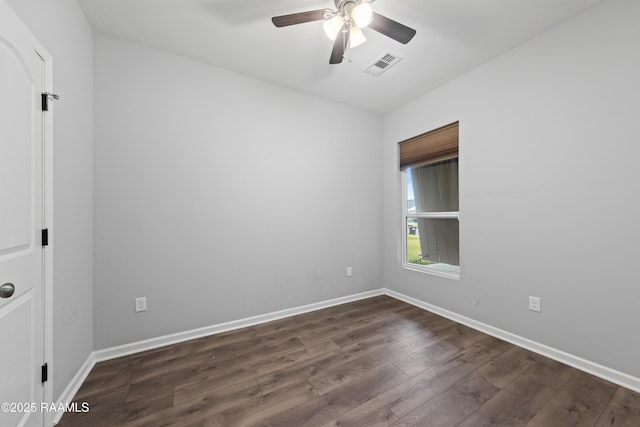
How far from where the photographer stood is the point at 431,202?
3.15 meters

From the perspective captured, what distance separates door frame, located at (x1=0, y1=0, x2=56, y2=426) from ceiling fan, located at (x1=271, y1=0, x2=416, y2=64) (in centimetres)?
134

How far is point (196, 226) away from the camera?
92.2 inches

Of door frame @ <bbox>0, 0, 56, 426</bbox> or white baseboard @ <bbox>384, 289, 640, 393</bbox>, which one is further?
white baseboard @ <bbox>384, 289, 640, 393</bbox>

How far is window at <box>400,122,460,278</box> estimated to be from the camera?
2.85m

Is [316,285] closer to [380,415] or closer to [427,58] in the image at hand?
[380,415]

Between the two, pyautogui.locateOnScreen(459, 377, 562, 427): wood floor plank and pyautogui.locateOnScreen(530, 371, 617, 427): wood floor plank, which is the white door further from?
pyautogui.locateOnScreen(530, 371, 617, 427): wood floor plank

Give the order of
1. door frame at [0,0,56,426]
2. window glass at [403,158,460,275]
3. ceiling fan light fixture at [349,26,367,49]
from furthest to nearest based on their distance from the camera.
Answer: window glass at [403,158,460,275] < ceiling fan light fixture at [349,26,367,49] < door frame at [0,0,56,426]

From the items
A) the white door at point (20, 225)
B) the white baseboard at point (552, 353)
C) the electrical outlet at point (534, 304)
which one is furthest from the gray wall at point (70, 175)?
the electrical outlet at point (534, 304)

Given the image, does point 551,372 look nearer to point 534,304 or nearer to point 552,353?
point 552,353

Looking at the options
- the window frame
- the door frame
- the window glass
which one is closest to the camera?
the door frame

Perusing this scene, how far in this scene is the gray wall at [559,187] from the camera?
167 centimetres

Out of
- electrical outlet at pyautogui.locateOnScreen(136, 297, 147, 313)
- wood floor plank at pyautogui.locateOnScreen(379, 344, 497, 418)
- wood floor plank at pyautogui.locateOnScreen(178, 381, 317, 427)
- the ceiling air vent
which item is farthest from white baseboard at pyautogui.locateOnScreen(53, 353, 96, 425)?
the ceiling air vent

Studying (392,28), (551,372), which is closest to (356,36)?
(392,28)

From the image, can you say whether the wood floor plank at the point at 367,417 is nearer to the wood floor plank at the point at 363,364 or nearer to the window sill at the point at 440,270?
the wood floor plank at the point at 363,364
